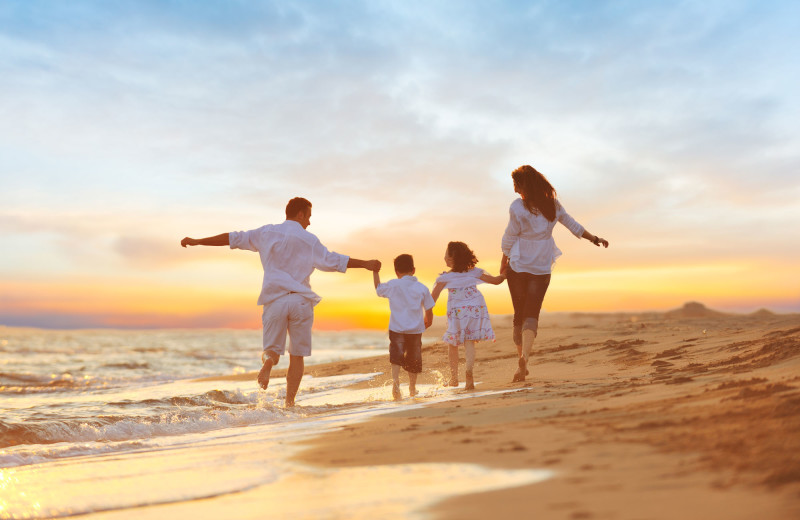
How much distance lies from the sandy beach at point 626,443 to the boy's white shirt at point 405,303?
2.03 meters

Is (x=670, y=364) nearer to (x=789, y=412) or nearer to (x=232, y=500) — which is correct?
(x=789, y=412)

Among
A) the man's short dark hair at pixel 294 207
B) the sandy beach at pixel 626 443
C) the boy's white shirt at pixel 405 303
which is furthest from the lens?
the boy's white shirt at pixel 405 303

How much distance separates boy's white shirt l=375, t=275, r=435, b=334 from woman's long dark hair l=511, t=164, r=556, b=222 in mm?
1656

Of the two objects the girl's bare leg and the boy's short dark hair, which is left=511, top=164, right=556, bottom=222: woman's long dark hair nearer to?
the boy's short dark hair

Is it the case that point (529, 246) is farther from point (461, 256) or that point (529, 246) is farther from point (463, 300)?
point (463, 300)

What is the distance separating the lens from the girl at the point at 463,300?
8.05 m

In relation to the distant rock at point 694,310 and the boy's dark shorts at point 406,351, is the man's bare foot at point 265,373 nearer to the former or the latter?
the boy's dark shorts at point 406,351

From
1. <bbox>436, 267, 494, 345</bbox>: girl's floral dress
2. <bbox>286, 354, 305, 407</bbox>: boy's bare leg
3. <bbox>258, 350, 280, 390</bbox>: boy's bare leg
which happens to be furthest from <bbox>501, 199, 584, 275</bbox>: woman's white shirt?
<bbox>258, 350, 280, 390</bbox>: boy's bare leg

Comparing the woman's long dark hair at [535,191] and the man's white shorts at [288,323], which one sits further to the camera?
the woman's long dark hair at [535,191]

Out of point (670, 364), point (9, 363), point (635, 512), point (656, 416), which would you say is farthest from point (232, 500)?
point (9, 363)

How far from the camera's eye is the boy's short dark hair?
815 centimetres

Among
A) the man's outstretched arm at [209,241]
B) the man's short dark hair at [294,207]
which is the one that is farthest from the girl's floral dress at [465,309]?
the man's outstretched arm at [209,241]

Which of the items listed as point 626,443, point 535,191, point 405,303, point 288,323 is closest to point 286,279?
point 288,323

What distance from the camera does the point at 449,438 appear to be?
3.60 meters
